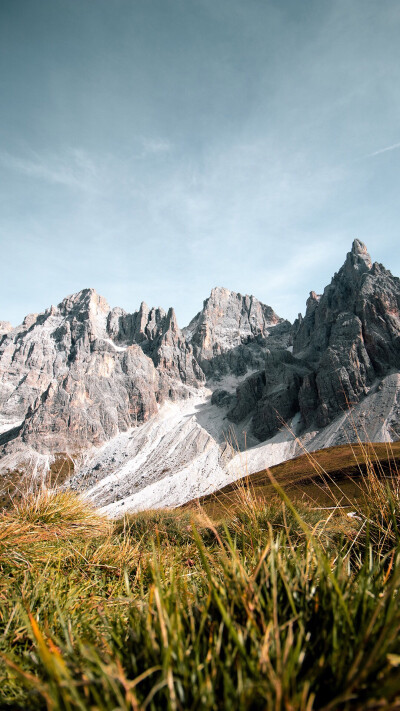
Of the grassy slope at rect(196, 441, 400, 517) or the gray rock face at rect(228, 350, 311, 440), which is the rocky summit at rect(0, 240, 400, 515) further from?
the grassy slope at rect(196, 441, 400, 517)

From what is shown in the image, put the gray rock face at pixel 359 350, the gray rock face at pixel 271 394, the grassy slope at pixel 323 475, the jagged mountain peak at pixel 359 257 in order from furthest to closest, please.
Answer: the jagged mountain peak at pixel 359 257 < the gray rock face at pixel 271 394 < the gray rock face at pixel 359 350 < the grassy slope at pixel 323 475

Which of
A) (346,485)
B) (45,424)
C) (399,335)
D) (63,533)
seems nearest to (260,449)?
(399,335)

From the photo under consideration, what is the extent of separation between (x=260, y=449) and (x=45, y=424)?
12107 centimetres

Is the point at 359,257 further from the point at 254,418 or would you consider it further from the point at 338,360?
the point at 254,418

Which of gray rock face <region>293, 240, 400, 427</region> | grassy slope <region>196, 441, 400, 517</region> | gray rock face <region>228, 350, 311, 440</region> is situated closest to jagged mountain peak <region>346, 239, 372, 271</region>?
gray rock face <region>293, 240, 400, 427</region>

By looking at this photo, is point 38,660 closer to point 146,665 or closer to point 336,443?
point 146,665

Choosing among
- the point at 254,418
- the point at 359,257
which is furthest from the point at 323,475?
the point at 359,257

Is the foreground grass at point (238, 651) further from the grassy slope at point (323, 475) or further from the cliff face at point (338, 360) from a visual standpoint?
the cliff face at point (338, 360)

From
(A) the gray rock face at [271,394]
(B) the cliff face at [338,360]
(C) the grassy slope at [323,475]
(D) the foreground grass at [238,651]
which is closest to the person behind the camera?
(D) the foreground grass at [238,651]

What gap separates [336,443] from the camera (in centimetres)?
11462

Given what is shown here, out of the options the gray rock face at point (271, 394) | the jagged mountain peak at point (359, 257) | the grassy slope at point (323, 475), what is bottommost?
the grassy slope at point (323, 475)

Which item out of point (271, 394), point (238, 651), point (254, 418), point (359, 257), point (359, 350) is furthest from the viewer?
point (359, 257)

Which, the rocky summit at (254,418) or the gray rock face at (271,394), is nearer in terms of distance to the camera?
the rocky summit at (254,418)

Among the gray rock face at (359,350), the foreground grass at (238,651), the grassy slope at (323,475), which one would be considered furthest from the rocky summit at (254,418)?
the foreground grass at (238,651)
